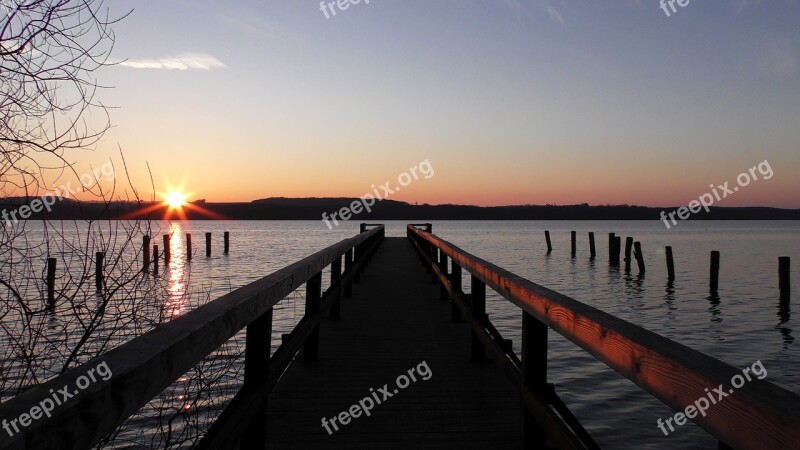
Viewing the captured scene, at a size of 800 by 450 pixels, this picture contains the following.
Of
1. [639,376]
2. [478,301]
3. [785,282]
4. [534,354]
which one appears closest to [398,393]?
[478,301]

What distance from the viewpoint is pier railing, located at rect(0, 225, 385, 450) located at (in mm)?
1309

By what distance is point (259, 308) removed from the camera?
10.2ft

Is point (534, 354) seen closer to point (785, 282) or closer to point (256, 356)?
point (256, 356)

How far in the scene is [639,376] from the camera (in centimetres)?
188

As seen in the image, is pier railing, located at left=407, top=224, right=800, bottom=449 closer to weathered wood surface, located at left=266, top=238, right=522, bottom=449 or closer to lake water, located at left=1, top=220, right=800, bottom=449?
weathered wood surface, located at left=266, top=238, right=522, bottom=449

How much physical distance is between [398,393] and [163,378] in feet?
11.2

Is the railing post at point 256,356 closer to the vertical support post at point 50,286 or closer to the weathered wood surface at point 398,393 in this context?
the weathered wood surface at point 398,393

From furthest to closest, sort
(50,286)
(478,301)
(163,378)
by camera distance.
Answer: (50,286) → (478,301) → (163,378)

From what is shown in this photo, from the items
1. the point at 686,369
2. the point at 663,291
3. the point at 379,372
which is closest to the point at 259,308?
the point at 686,369

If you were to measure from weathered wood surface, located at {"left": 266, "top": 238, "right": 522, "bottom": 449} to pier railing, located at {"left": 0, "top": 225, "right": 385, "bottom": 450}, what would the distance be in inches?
26.6

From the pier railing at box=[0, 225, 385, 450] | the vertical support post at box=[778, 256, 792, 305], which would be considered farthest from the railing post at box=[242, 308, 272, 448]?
the vertical support post at box=[778, 256, 792, 305]

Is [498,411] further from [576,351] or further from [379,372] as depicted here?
[576,351]

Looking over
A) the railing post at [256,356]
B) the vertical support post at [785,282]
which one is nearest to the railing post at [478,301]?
the railing post at [256,356]

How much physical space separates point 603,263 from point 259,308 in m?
39.7
